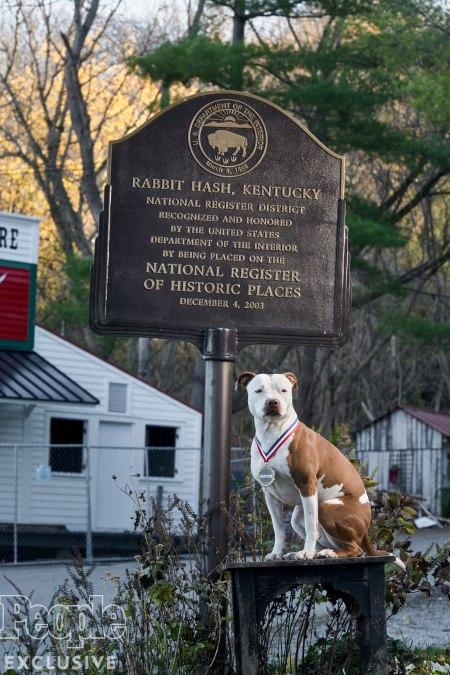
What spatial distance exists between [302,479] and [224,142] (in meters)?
2.76

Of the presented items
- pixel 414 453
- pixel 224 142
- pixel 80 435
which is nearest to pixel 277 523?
pixel 224 142

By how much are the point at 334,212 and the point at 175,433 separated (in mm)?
21331

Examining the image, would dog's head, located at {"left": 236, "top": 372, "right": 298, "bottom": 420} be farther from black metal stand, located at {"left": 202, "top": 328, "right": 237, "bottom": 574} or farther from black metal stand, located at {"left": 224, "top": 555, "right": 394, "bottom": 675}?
black metal stand, located at {"left": 202, "top": 328, "right": 237, "bottom": 574}

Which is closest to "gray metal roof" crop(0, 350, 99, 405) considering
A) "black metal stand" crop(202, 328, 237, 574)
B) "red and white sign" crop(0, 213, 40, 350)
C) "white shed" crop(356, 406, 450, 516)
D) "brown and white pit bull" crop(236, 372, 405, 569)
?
"red and white sign" crop(0, 213, 40, 350)

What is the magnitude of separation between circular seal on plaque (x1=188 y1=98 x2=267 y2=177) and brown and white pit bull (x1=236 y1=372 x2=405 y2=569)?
6.14 ft

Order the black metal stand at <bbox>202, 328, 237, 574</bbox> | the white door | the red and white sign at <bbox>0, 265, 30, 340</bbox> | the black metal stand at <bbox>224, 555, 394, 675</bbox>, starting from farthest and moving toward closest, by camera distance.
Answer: the white door
the red and white sign at <bbox>0, 265, 30, 340</bbox>
the black metal stand at <bbox>202, 328, 237, 574</bbox>
the black metal stand at <bbox>224, 555, 394, 675</bbox>

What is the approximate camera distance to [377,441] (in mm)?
38562

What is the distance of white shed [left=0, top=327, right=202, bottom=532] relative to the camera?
27141mm

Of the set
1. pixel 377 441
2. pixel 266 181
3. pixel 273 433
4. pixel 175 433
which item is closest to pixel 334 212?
pixel 266 181

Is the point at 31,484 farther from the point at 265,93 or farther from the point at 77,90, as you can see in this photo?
the point at 77,90

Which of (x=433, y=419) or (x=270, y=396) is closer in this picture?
(x=270, y=396)

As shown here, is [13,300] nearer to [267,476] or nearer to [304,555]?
[267,476]

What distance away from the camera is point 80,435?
29266mm

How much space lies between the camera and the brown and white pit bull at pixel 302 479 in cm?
788
